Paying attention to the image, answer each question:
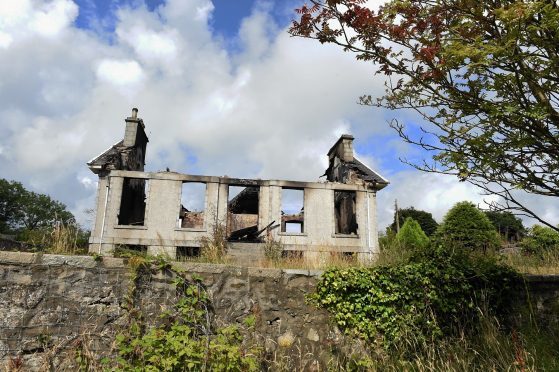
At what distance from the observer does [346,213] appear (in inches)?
765

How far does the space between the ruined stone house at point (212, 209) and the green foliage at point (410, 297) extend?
9.93m

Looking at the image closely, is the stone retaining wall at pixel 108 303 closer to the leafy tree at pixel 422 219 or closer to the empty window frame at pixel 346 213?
the empty window frame at pixel 346 213

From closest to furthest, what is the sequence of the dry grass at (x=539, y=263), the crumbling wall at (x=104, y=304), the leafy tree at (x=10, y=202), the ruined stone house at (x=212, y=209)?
the crumbling wall at (x=104, y=304)
the dry grass at (x=539, y=263)
the ruined stone house at (x=212, y=209)
the leafy tree at (x=10, y=202)

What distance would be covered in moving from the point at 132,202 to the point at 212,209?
4.13 metres

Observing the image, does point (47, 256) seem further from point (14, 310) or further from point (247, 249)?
point (247, 249)

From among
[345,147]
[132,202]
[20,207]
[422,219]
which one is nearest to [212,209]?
[132,202]

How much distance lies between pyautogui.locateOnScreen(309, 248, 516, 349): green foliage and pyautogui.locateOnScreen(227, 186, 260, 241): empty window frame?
11785mm

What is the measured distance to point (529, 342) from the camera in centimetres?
519

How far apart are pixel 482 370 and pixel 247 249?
493 inches

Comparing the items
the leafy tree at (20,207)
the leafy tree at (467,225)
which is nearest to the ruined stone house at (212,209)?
the leafy tree at (467,225)

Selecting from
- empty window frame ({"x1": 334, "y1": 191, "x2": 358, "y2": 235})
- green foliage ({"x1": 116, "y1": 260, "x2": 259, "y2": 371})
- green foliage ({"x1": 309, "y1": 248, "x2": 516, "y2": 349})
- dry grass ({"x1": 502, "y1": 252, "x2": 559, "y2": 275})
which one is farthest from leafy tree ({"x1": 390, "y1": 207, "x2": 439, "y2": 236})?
green foliage ({"x1": 116, "y1": 260, "x2": 259, "y2": 371})

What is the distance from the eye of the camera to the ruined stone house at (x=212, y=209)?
16.2 meters

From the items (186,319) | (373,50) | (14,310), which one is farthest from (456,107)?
(14,310)

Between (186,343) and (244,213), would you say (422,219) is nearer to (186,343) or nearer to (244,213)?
(244,213)
